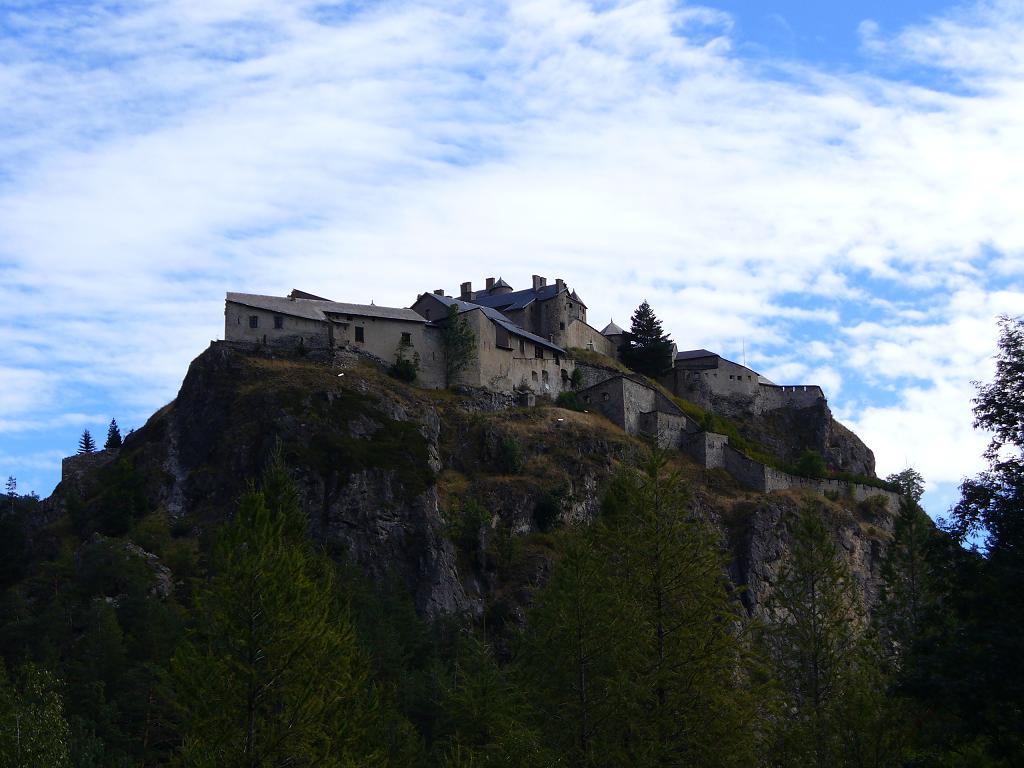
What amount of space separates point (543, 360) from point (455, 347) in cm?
994

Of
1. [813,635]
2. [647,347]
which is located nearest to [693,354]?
[647,347]

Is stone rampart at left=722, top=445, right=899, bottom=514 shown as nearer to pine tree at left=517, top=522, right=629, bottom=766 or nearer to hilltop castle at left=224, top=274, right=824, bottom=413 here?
hilltop castle at left=224, top=274, right=824, bottom=413

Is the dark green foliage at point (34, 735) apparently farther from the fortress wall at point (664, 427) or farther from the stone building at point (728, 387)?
the stone building at point (728, 387)

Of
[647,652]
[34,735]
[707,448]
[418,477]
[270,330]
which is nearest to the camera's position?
[647,652]

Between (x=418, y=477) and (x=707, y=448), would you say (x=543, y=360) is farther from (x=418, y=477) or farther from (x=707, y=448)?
(x=418, y=477)

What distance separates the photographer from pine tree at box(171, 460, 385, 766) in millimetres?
32906

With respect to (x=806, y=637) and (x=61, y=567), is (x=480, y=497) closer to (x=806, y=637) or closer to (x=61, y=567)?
(x=61, y=567)

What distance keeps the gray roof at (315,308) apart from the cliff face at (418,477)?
4.24 meters

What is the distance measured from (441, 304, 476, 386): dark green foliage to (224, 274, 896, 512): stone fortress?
0.38 meters

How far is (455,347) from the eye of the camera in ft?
315

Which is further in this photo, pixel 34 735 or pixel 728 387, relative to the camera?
pixel 728 387

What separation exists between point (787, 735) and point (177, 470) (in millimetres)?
54058

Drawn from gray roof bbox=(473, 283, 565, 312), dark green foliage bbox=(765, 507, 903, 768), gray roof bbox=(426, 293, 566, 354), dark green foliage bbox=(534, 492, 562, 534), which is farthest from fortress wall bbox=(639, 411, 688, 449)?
dark green foliage bbox=(765, 507, 903, 768)

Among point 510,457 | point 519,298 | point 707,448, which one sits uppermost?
point 519,298
